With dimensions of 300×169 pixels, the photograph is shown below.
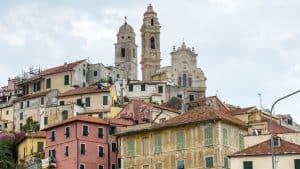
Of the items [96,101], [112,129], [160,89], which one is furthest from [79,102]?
[112,129]

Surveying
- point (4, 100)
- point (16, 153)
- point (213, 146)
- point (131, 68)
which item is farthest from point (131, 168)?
point (131, 68)

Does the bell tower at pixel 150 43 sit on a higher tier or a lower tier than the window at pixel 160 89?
higher

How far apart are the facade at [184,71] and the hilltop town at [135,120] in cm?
19

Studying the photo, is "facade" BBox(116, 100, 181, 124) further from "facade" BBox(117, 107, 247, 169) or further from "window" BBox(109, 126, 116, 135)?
"facade" BBox(117, 107, 247, 169)

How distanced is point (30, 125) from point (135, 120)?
72.1 ft

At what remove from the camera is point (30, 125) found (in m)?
113

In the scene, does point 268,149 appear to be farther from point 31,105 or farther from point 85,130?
point 31,105

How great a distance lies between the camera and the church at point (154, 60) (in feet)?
444

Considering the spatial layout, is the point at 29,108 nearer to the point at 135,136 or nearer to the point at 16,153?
the point at 16,153

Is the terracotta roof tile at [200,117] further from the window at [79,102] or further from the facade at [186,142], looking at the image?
the window at [79,102]

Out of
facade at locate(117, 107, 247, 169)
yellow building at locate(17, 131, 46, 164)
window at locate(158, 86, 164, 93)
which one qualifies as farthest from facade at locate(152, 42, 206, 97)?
facade at locate(117, 107, 247, 169)

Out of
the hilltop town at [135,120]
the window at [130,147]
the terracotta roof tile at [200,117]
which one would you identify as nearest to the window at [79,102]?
the hilltop town at [135,120]

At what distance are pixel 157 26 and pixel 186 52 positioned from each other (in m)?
15.3

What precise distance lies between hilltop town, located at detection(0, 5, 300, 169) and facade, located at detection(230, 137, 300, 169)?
0.28 feet
